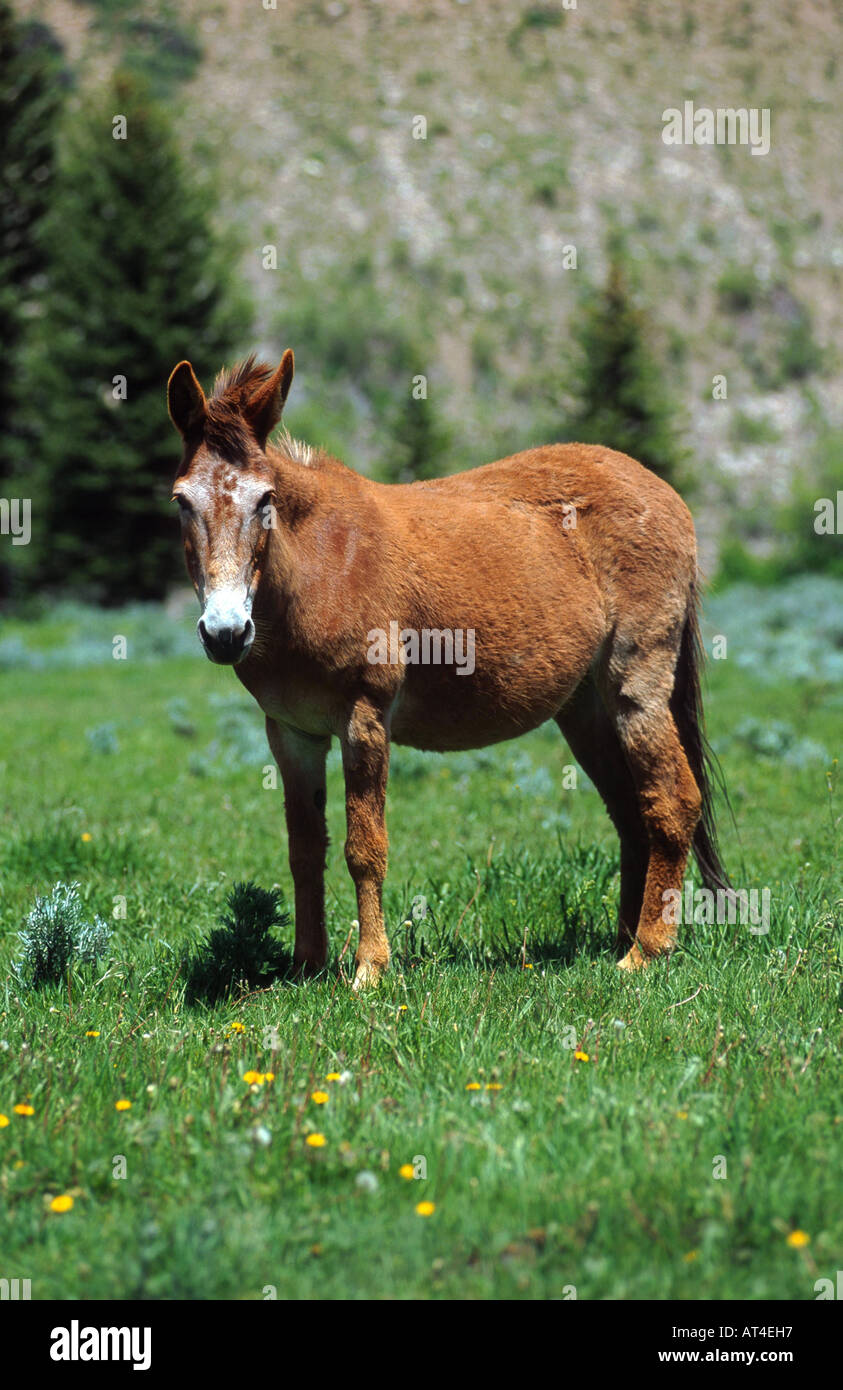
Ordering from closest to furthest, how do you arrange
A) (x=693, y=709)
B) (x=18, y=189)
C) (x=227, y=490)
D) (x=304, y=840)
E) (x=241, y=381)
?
(x=227, y=490)
(x=241, y=381)
(x=304, y=840)
(x=693, y=709)
(x=18, y=189)

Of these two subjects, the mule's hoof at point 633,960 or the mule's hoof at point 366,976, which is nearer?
the mule's hoof at point 366,976

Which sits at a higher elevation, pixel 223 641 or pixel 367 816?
pixel 223 641

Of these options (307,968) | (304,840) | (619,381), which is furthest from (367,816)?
(619,381)

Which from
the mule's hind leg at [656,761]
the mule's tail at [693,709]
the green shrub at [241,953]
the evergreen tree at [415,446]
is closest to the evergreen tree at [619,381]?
the evergreen tree at [415,446]

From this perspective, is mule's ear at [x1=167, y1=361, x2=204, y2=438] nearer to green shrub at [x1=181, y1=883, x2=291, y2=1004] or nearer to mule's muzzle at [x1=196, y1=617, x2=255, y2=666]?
mule's muzzle at [x1=196, y1=617, x2=255, y2=666]

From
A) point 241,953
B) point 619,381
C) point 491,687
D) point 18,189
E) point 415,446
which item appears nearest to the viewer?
point 241,953

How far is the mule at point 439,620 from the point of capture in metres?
4.67

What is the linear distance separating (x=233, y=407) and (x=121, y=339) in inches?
1096

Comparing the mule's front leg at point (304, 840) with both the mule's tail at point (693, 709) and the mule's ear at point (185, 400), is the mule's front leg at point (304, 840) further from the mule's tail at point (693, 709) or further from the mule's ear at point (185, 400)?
the mule's tail at point (693, 709)

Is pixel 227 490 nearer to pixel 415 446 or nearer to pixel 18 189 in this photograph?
pixel 18 189

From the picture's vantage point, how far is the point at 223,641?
417cm

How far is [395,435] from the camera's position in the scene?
3744 centimetres

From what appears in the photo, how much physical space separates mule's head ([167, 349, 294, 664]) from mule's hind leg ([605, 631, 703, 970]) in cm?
214

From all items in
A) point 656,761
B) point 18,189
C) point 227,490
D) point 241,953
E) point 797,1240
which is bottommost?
point 797,1240
